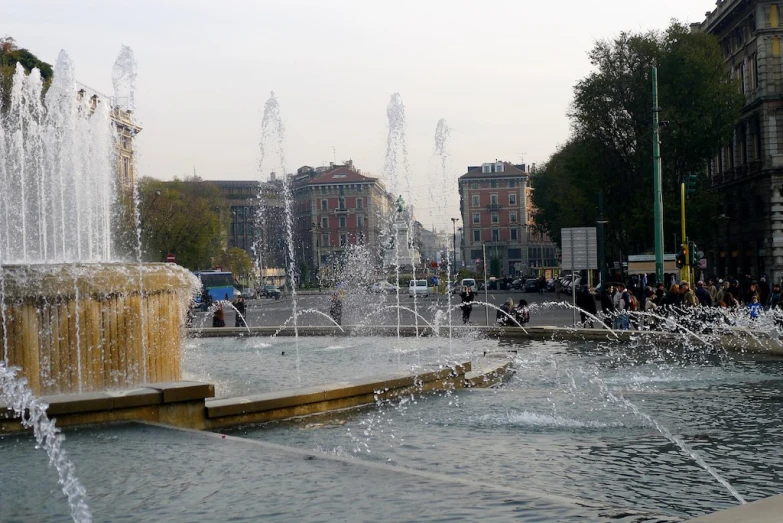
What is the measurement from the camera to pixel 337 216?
504 feet

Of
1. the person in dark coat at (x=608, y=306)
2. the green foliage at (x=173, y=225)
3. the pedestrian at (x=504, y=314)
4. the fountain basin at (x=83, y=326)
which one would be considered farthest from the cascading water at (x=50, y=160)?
the green foliage at (x=173, y=225)

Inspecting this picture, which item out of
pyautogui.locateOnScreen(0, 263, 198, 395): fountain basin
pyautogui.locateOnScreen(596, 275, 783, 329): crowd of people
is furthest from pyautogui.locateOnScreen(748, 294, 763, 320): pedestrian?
pyautogui.locateOnScreen(0, 263, 198, 395): fountain basin

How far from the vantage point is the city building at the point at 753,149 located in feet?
173

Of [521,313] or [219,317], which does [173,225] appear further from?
[521,313]

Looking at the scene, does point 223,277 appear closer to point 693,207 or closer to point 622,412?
point 693,207

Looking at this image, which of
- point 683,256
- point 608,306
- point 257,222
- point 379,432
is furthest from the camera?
point 257,222

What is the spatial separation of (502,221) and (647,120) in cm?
10810

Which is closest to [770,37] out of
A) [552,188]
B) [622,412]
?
[552,188]

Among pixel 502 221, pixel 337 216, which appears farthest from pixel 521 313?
pixel 502 221

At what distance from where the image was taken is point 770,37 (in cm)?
5294

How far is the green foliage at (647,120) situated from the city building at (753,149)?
3.65 metres

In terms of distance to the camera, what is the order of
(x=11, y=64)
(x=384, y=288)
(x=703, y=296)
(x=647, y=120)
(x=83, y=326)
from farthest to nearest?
(x=384, y=288) → (x=647, y=120) → (x=11, y=64) → (x=703, y=296) → (x=83, y=326)

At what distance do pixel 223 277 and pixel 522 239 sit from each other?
92.4 m

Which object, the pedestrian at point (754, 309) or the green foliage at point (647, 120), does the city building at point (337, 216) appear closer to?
the green foliage at point (647, 120)
